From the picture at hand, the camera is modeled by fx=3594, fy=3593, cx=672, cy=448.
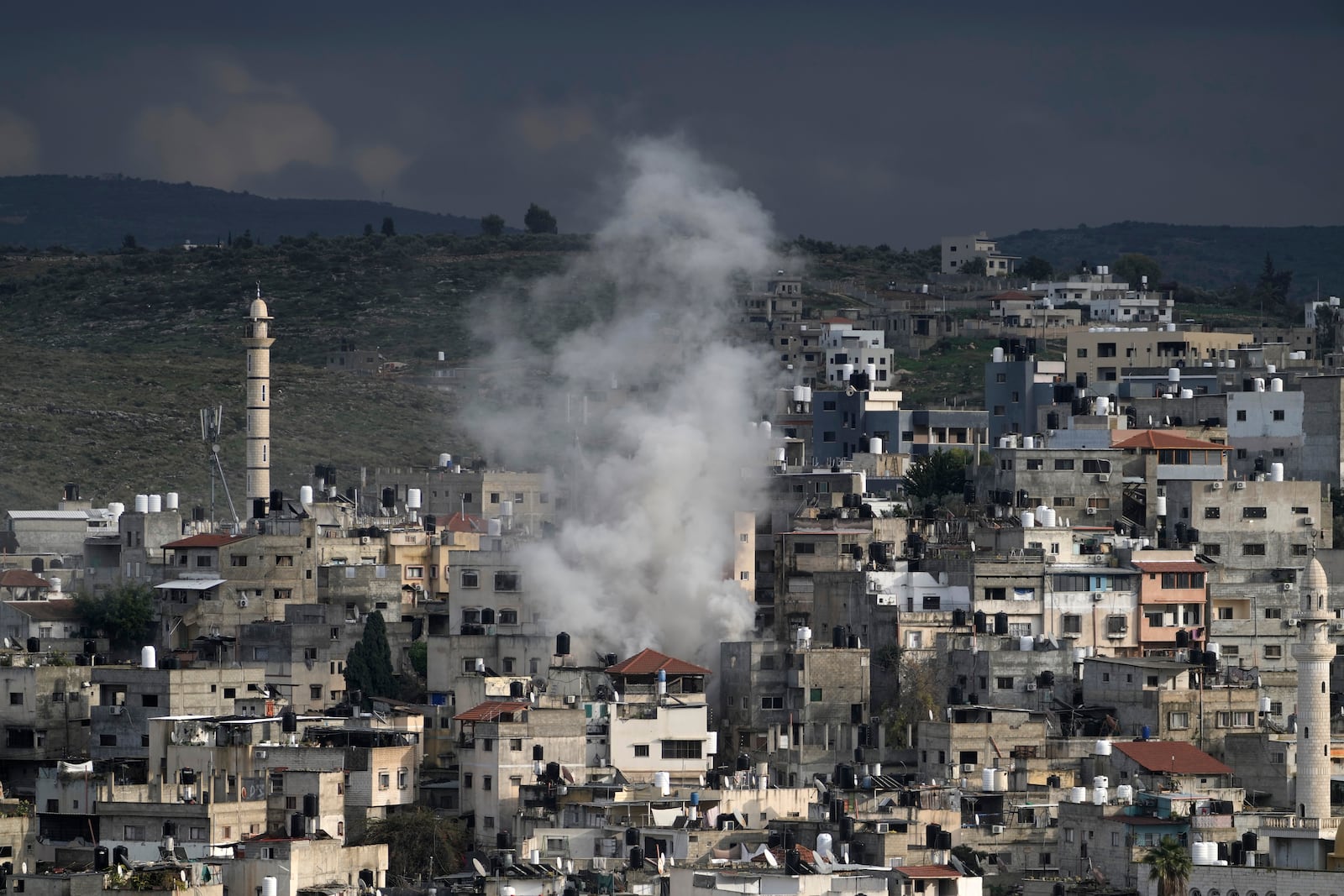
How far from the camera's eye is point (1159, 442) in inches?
3927

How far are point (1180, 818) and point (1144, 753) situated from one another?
6477 millimetres

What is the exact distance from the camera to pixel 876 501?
102m

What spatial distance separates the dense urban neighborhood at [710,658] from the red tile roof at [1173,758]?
13cm

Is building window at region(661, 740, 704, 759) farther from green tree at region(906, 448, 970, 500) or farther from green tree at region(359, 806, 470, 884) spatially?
green tree at region(906, 448, 970, 500)

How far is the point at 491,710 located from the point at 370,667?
31.9 ft

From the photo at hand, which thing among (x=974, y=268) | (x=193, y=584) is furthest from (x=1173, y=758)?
(x=974, y=268)

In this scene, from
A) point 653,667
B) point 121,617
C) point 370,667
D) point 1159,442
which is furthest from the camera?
point 1159,442

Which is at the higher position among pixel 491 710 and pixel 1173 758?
pixel 491 710

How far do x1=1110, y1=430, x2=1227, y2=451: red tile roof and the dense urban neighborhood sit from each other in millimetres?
154

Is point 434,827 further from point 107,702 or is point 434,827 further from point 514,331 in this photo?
point 514,331

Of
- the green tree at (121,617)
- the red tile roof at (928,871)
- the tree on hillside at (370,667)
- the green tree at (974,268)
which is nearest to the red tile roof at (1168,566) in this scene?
the tree on hillside at (370,667)

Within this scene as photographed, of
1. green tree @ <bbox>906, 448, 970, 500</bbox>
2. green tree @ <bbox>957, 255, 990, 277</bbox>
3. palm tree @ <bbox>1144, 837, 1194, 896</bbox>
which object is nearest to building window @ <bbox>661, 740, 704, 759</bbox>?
palm tree @ <bbox>1144, 837, 1194, 896</bbox>

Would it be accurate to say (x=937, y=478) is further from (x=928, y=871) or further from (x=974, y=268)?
(x=974, y=268)

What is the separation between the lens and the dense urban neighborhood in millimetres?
67812
